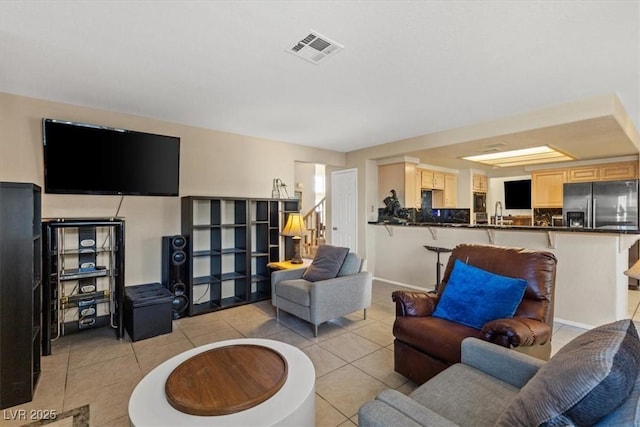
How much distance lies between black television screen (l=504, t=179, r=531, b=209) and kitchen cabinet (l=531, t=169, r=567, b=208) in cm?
85

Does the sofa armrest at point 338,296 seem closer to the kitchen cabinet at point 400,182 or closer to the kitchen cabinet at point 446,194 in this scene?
the kitchen cabinet at point 400,182

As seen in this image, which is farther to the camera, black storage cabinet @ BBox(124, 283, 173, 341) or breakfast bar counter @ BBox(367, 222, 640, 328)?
breakfast bar counter @ BBox(367, 222, 640, 328)

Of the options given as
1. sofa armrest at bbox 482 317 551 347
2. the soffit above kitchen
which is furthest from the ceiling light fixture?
sofa armrest at bbox 482 317 551 347

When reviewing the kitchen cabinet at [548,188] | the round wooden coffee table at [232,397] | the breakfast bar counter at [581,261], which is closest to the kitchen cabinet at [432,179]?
the kitchen cabinet at [548,188]

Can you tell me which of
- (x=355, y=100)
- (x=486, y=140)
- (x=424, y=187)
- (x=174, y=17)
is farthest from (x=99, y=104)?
(x=424, y=187)

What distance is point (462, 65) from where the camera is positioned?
238 centimetres

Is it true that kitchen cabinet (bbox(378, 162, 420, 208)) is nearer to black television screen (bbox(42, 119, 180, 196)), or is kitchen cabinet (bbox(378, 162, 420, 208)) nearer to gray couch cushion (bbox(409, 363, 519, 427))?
black television screen (bbox(42, 119, 180, 196))

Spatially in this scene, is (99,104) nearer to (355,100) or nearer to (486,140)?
(355,100)

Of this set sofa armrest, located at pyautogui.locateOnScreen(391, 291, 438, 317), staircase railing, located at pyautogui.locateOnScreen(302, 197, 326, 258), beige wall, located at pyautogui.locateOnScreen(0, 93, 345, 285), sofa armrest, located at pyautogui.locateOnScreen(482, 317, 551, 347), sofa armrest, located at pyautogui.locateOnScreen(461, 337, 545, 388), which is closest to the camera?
sofa armrest, located at pyautogui.locateOnScreen(461, 337, 545, 388)

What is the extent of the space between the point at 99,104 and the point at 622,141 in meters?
6.43

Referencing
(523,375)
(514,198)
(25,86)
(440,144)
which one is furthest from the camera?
(514,198)

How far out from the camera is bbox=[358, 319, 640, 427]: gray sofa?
789mm

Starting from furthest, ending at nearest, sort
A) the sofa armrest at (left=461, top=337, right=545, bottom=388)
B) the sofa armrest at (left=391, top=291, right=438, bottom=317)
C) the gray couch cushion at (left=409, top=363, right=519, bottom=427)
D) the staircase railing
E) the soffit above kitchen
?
1. the staircase railing
2. the soffit above kitchen
3. the sofa armrest at (left=391, top=291, right=438, bottom=317)
4. the sofa armrest at (left=461, top=337, right=545, bottom=388)
5. the gray couch cushion at (left=409, top=363, right=519, bottom=427)

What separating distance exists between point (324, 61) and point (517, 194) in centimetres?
676
